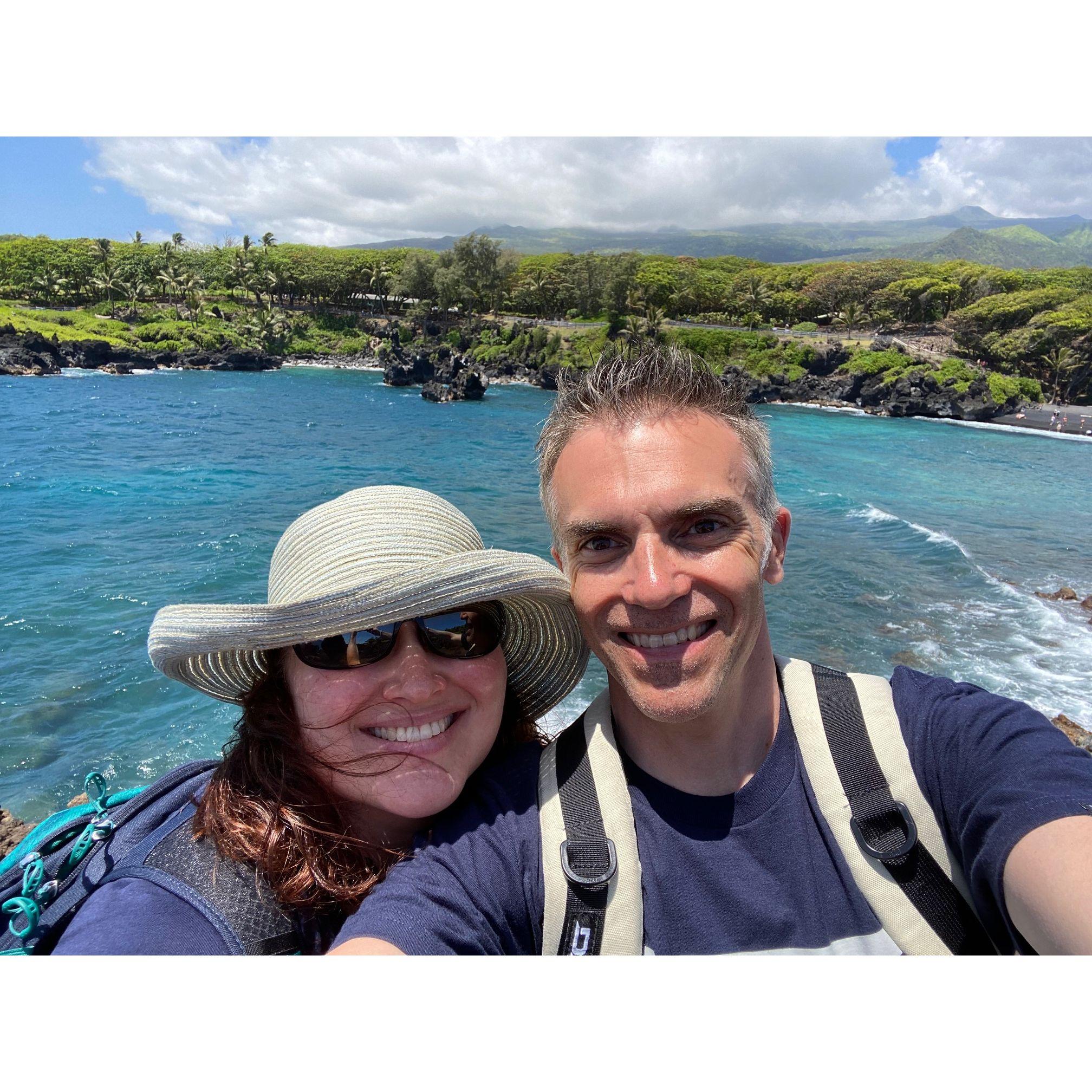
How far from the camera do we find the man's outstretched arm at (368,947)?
1.30 meters

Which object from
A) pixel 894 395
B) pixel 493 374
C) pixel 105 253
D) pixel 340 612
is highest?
pixel 105 253

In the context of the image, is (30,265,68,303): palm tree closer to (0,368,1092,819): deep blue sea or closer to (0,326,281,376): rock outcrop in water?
(0,326,281,376): rock outcrop in water

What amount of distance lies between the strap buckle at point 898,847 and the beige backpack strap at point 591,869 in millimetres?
463

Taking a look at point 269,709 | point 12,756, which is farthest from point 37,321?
point 269,709

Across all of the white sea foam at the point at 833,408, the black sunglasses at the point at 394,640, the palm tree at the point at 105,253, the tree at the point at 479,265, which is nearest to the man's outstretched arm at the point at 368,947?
the black sunglasses at the point at 394,640

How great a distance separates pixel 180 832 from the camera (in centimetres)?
148

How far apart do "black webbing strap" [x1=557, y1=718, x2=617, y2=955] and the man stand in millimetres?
12

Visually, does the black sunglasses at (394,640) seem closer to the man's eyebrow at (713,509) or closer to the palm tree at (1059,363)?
the man's eyebrow at (713,509)

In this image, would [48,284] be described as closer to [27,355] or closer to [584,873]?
[27,355]

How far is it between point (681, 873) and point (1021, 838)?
2.17 feet

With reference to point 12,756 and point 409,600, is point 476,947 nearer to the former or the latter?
point 409,600

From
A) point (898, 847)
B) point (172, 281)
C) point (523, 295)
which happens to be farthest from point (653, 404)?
point (172, 281)

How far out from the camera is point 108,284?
2726 inches

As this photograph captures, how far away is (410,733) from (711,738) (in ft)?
2.37
